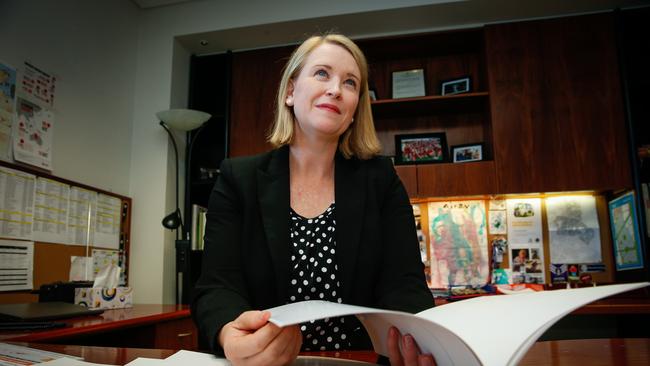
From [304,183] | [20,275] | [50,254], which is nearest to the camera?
[304,183]

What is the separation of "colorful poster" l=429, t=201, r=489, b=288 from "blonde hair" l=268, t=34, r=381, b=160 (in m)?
Result: 1.84

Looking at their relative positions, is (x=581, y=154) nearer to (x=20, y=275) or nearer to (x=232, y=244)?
(x=232, y=244)

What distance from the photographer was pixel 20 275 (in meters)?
2.10

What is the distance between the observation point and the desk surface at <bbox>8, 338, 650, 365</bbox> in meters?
0.71

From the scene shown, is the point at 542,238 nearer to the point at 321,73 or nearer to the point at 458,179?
the point at 458,179

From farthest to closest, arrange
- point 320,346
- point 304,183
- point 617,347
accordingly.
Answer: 1. point 304,183
2. point 320,346
3. point 617,347

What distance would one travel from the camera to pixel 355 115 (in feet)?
4.45

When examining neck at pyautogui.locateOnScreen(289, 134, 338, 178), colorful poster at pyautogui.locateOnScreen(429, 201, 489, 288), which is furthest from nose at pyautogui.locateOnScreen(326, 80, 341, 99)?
colorful poster at pyautogui.locateOnScreen(429, 201, 489, 288)

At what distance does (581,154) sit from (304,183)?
2.17 metres

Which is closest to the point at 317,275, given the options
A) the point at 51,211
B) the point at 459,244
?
the point at 51,211

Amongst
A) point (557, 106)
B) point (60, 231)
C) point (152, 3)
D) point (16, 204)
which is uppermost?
point (152, 3)

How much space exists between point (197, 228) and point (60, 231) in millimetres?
866

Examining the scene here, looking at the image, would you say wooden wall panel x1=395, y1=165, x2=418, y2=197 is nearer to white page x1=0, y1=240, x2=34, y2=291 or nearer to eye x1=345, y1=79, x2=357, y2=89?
eye x1=345, y1=79, x2=357, y2=89

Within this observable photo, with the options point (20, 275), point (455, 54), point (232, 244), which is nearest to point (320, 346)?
point (232, 244)
